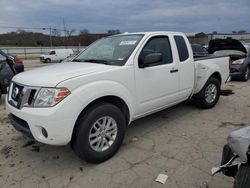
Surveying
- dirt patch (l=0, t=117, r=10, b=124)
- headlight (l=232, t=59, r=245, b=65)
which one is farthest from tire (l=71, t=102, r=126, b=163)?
headlight (l=232, t=59, r=245, b=65)

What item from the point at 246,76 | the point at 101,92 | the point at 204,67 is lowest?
the point at 246,76

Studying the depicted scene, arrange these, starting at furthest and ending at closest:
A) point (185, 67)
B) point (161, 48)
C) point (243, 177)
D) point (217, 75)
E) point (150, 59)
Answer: point (217, 75) < point (185, 67) < point (161, 48) < point (150, 59) < point (243, 177)

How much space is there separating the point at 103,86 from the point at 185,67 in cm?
207

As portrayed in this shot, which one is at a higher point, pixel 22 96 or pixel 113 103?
pixel 22 96

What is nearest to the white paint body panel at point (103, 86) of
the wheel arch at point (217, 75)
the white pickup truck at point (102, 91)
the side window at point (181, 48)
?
the white pickup truck at point (102, 91)

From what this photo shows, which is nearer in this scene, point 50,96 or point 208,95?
point 50,96

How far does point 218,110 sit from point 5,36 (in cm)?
7282

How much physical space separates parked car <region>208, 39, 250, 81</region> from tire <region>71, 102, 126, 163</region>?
25.0 ft

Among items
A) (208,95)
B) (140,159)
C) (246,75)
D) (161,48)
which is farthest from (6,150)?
(246,75)

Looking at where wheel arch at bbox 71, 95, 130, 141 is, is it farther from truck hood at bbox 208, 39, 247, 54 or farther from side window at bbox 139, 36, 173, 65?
truck hood at bbox 208, 39, 247, 54

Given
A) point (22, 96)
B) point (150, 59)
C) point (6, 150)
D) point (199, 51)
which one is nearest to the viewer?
point (22, 96)

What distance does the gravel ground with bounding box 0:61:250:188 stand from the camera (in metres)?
2.81

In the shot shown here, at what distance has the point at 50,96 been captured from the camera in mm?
2713

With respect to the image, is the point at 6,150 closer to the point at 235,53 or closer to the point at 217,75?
the point at 217,75
